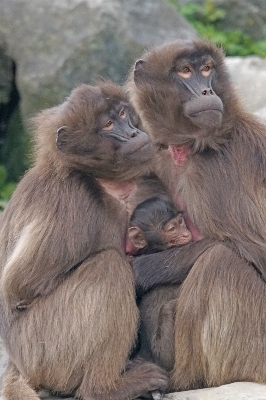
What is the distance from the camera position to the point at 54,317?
5785 mm

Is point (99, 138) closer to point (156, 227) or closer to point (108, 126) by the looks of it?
point (108, 126)

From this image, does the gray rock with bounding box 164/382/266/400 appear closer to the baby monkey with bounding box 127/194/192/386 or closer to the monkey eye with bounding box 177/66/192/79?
the baby monkey with bounding box 127/194/192/386

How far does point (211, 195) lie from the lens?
6012mm

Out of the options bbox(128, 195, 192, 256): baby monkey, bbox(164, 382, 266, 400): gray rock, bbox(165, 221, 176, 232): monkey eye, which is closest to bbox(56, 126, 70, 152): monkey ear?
bbox(128, 195, 192, 256): baby monkey

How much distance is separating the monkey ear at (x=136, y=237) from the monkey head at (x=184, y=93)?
0.62 meters

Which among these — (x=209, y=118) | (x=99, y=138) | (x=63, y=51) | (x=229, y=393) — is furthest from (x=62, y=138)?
(x=63, y=51)

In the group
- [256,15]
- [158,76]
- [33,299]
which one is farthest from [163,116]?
[256,15]

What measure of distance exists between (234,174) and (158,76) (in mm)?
829

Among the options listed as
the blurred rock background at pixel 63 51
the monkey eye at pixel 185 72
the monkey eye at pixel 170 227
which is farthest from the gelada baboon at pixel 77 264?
the blurred rock background at pixel 63 51

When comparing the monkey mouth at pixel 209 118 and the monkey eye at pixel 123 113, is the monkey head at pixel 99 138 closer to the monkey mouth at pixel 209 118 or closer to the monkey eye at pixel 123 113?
the monkey eye at pixel 123 113

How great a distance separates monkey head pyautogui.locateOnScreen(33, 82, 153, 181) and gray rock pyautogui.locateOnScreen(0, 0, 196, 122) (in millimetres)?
5198

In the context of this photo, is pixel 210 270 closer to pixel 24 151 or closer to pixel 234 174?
pixel 234 174

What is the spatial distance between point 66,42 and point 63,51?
0.11m

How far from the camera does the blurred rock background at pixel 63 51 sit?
1123cm
